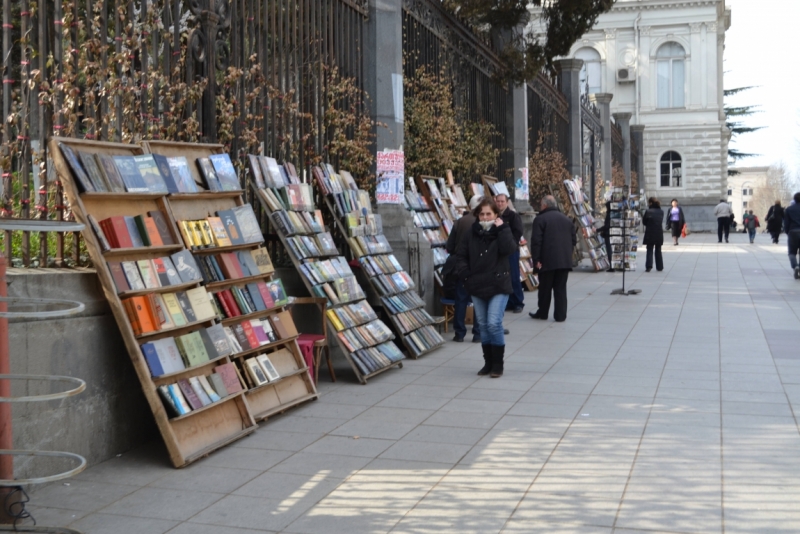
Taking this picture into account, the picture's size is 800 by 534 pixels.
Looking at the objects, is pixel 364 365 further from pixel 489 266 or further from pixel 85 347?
pixel 85 347

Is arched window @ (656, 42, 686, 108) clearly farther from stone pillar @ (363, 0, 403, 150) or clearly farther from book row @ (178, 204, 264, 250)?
book row @ (178, 204, 264, 250)

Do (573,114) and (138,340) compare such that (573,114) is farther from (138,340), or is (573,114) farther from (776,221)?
(138,340)

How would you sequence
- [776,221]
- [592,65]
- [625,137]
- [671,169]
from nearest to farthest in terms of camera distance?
[776,221] → [625,137] → [671,169] → [592,65]

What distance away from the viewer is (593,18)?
1767 centimetres

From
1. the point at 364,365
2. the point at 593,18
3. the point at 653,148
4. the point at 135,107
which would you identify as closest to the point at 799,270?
the point at 593,18

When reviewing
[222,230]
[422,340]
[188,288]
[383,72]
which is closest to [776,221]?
[383,72]

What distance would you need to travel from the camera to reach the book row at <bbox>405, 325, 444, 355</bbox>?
9.62m

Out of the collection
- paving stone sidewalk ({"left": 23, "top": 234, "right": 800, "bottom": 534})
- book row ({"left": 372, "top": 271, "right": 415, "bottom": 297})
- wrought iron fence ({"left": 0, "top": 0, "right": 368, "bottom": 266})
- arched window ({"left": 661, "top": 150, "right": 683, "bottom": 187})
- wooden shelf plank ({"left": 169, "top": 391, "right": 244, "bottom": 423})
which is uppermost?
arched window ({"left": 661, "top": 150, "right": 683, "bottom": 187})

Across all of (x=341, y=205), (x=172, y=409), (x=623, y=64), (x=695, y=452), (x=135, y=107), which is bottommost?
(x=695, y=452)

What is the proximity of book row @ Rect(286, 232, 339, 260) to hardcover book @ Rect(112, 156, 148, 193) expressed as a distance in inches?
86.9

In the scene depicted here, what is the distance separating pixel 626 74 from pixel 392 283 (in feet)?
160

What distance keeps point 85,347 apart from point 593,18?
14192 mm

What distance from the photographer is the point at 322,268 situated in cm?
863

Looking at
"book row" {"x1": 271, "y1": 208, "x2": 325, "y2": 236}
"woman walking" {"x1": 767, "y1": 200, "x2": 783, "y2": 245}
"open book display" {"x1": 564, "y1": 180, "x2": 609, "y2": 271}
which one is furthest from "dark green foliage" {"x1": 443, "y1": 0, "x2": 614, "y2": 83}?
"woman walking" {"x1": 767, "y1": 200, "x2": 783, "y2": 245}
